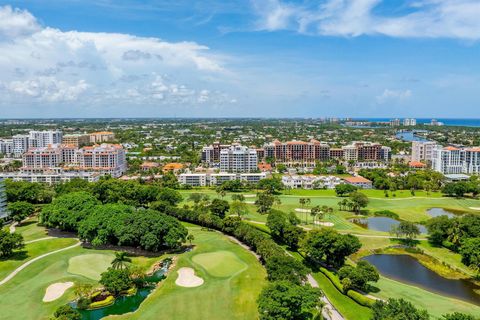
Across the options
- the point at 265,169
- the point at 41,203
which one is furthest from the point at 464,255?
the point at 265,169

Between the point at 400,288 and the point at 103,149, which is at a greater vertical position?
the point at 103,149

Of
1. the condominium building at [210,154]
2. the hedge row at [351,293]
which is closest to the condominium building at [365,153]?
the condominium building at [210,154]

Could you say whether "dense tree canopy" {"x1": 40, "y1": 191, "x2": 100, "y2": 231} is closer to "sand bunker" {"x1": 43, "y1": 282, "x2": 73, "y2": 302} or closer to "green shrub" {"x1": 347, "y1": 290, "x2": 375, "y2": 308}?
"sand bunker" {"x1": 43, "y1": 282, "x2": 73, "y2": 302}

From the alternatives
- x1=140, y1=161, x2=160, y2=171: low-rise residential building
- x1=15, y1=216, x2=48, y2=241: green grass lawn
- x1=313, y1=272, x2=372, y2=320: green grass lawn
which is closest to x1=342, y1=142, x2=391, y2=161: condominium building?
x1=140, y1=161, x2=160, y2=171: low-rise residential building

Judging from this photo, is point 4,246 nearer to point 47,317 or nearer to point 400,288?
point 47,317

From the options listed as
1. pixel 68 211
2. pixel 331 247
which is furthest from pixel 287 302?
pixel 68 211

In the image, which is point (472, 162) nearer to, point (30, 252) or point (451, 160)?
point (451, 160)

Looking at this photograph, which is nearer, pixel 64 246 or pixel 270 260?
pixel 270 260
